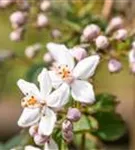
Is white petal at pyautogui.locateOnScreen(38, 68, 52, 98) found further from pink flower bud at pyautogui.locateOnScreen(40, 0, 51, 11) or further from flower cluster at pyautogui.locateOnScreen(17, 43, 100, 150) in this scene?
pink flower bud at pyautogui.locateOnScreen(40, 0, 51, 11)

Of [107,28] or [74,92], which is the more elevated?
[107,28]

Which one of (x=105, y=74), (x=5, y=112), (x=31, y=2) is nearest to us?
(x=31, y=2)

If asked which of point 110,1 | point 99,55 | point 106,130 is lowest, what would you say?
point 106,130

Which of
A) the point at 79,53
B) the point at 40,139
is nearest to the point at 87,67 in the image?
the point at 79,53

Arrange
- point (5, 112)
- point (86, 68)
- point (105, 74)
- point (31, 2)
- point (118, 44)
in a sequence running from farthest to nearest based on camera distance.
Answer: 1. point (5, 112)
2. point (105, 74)
3. point (31, 2)
4. point (118, 44)
5. point (86, 68)

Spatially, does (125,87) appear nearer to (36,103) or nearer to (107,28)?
(107,28)

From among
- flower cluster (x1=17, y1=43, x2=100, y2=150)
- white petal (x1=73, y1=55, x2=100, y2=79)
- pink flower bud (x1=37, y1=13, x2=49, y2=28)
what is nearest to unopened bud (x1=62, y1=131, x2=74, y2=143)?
flower cluster (x1=17, y1=43, x2=100, y2=150)

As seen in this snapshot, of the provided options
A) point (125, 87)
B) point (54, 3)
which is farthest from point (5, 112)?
point (54, 3)

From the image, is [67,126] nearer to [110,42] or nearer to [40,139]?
[40,139]

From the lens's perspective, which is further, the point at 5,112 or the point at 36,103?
the point at 5,112
